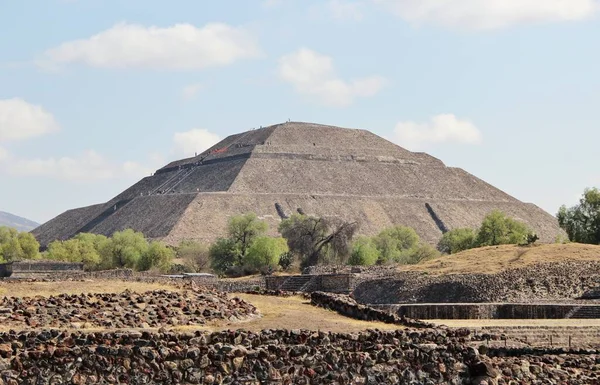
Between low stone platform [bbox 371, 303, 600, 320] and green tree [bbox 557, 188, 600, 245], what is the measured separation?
34.7m

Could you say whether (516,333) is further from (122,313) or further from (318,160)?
(318,160)

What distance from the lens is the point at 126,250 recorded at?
10981 cm

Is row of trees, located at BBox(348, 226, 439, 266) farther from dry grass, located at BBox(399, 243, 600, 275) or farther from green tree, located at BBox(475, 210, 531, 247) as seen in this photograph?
dry grass, located at BBox(399, 243, 600, 275)

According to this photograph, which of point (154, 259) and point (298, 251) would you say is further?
point (154, 259)

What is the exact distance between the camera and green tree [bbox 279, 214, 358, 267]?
91.8 m

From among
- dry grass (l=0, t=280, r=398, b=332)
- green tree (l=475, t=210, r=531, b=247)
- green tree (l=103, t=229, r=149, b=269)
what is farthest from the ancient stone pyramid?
dry grass (l=0, t=280, r=398, b=332)

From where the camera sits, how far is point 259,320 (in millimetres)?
24359

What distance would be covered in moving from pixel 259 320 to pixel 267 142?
161 meters

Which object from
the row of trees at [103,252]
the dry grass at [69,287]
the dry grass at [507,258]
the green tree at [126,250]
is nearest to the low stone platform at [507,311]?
the dry grass at [507,258]

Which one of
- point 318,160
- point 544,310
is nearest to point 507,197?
point 318,160

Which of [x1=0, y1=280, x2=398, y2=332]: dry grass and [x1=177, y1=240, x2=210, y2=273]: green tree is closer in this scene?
[x1=0, y1=280, x2=398, y2=332]: dry grass

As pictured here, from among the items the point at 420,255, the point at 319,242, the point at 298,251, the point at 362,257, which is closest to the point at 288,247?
the point at 298,251

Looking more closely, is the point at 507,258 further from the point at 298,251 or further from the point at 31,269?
the point at 298,251

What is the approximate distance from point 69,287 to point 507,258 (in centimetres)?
3390
